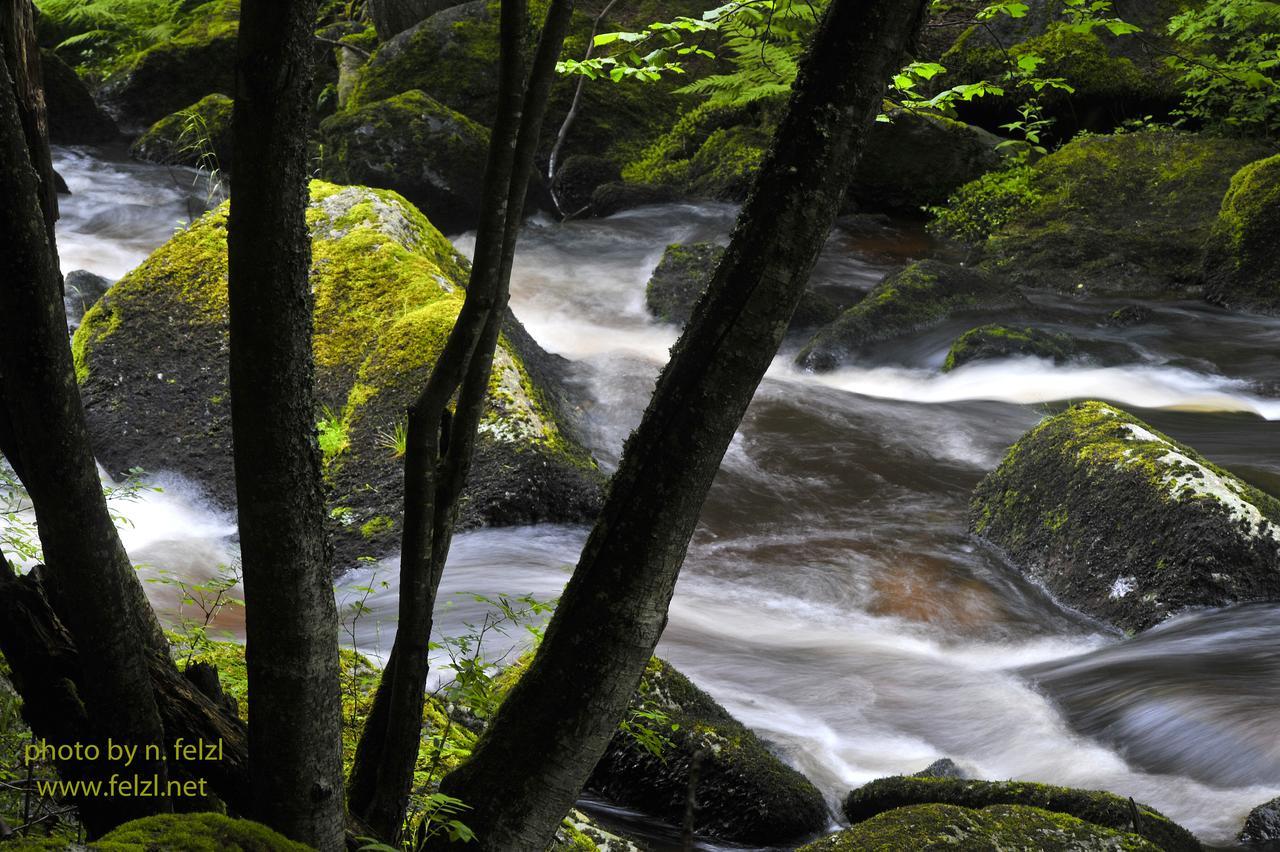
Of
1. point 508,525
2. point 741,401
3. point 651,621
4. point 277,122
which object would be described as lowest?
point 508,525

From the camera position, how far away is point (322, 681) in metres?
2.06

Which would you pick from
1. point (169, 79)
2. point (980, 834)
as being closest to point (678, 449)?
point (980, 834)

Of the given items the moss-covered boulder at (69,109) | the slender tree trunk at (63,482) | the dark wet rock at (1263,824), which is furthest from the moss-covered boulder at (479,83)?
the slender tree trunk at (63,482)

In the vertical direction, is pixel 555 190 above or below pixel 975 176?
below

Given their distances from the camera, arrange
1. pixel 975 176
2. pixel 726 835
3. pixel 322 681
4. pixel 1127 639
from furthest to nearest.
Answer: pixel 975 176 → pixel 1127 639 → pixel 726 835 → pixel 322 681

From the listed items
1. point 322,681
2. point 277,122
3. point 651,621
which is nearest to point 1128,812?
point 651,621

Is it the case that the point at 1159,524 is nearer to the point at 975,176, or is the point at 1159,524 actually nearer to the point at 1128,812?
the point at 1128,812

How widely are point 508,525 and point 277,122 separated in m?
4.22

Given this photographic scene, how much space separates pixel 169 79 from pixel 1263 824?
59.9 feet

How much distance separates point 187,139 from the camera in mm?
14672

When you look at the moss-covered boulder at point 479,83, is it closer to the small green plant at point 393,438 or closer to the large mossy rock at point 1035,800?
the small green plant at point 393,438

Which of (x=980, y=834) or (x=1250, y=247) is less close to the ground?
(x=1250, y=247)

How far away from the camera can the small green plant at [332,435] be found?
589 cm

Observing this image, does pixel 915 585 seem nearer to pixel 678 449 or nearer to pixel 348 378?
pixel 348 378
